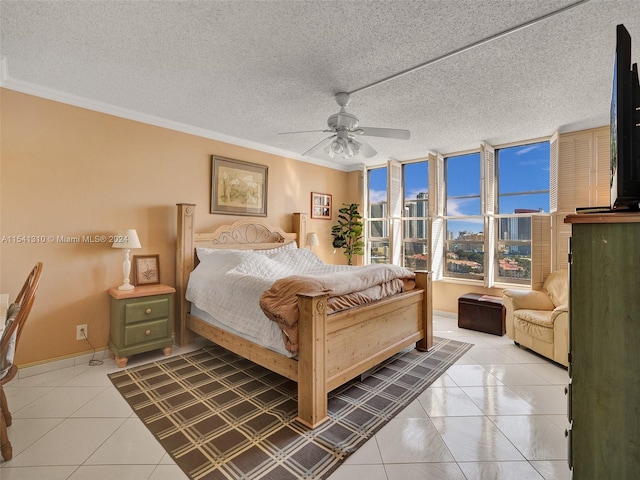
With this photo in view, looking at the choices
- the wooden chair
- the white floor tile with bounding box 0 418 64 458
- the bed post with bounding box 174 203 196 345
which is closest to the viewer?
the wooden chair

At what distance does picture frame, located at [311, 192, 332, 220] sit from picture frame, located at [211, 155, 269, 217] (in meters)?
1.11

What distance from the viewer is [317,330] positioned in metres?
2.11

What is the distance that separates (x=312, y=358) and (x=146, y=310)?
2.06m

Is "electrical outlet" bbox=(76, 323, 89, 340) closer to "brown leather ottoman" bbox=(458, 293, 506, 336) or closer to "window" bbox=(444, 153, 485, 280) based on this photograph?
"brown leather ottoman" bbox=(458, 293, 506, 336)

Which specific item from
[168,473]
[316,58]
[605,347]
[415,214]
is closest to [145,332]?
[168,473]

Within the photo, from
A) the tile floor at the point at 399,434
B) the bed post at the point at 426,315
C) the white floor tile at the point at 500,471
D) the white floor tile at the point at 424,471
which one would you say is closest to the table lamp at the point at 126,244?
the tile floor at the point at 399,434

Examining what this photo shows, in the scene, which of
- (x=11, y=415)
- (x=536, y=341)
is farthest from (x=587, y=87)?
(x=11, y=415)

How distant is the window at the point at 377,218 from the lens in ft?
19.6

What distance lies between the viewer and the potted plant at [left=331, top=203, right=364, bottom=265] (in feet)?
19.1

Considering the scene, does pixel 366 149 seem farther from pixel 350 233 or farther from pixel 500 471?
pixel 350 233

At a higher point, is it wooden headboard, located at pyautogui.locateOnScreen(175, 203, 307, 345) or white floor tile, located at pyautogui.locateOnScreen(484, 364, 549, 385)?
wooden headboard, located at pyautogui.locateOnScreen(175, 203, 307, 345)

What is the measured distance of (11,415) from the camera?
2.18 metres

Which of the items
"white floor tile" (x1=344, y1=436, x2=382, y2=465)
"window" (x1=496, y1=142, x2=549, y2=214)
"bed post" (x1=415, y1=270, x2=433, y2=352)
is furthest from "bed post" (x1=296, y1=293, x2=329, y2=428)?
"window" (x1=496, y1=142, x2=549, y2=214)

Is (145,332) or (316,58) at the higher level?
(316,58)
